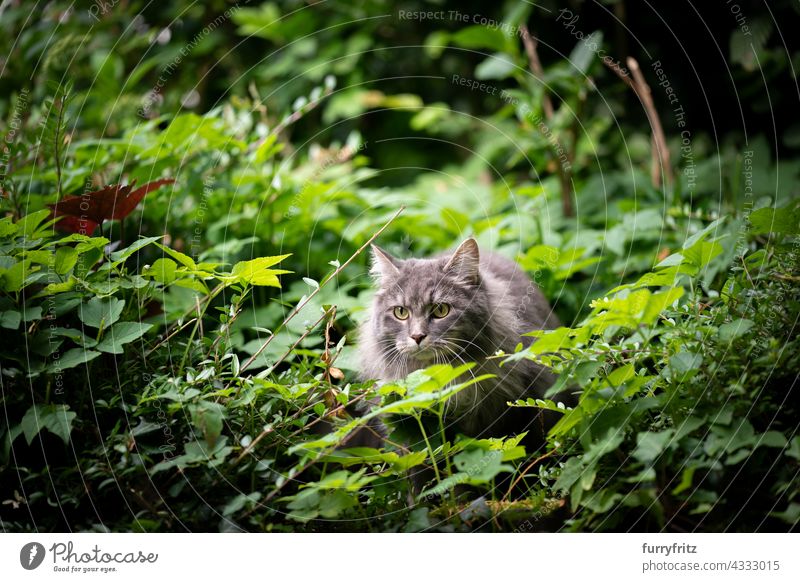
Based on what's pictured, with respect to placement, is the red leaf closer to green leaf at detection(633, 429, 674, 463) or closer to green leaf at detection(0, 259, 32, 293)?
green leaf at detection(0, 259, 32, 293)

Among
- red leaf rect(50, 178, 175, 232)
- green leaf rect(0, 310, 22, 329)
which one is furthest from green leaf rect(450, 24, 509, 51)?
green leaf rect(0, 310, 22, 329)

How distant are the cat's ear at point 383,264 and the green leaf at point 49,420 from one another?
4.14 feet

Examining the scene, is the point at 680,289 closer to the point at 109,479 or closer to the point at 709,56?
the point at 109,479

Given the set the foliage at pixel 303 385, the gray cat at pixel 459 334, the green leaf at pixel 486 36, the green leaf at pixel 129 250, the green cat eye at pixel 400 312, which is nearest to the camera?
the foliage at pixel 303 385

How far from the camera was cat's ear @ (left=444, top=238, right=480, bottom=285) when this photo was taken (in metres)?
2.65

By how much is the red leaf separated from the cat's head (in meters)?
0.94

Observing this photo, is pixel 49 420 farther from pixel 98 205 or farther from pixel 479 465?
pixel 479 465

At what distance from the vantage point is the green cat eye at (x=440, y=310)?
265 centimetres

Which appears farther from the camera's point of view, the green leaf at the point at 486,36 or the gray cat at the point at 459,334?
the green leaf at the point at 486,36

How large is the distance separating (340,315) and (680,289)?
1567 mm

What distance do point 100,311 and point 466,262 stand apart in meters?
1.33

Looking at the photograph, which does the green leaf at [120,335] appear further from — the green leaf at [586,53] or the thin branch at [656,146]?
the thin branch at [656,146]

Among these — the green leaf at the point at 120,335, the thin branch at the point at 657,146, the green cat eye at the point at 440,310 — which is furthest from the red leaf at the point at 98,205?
the thin branch at the point at 657,146

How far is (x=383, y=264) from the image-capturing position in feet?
9.27
